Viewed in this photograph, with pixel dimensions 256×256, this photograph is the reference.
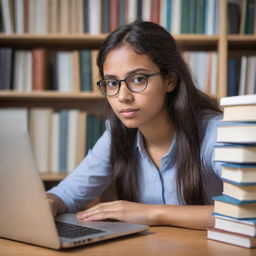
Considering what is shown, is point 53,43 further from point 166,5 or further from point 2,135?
point 2,135

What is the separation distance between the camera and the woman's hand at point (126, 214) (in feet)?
3.70

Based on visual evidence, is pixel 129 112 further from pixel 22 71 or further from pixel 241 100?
pixel 22 71

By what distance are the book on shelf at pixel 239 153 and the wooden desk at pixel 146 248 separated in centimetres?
18

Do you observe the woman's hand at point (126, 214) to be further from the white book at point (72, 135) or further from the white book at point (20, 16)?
A: the white book at point (20, 16)

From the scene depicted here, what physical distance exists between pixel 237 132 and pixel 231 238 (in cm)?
22

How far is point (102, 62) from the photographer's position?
1525 millimetres

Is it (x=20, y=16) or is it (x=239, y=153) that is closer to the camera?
(x=239, y=153)

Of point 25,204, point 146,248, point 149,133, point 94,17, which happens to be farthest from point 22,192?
point 94,17

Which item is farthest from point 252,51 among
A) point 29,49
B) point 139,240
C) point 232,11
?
point 139,240

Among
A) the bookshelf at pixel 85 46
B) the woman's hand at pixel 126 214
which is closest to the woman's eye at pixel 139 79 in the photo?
the woman's hand at pixel 126 214

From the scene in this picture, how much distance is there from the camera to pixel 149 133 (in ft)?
5.08

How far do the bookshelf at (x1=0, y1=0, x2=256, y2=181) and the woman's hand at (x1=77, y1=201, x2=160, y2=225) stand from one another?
1.15 m

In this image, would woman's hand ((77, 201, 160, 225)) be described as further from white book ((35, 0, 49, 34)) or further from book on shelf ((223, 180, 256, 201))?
white book ((35, 0, 49, 34))

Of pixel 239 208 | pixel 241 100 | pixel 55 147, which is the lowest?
pixel 55 147
